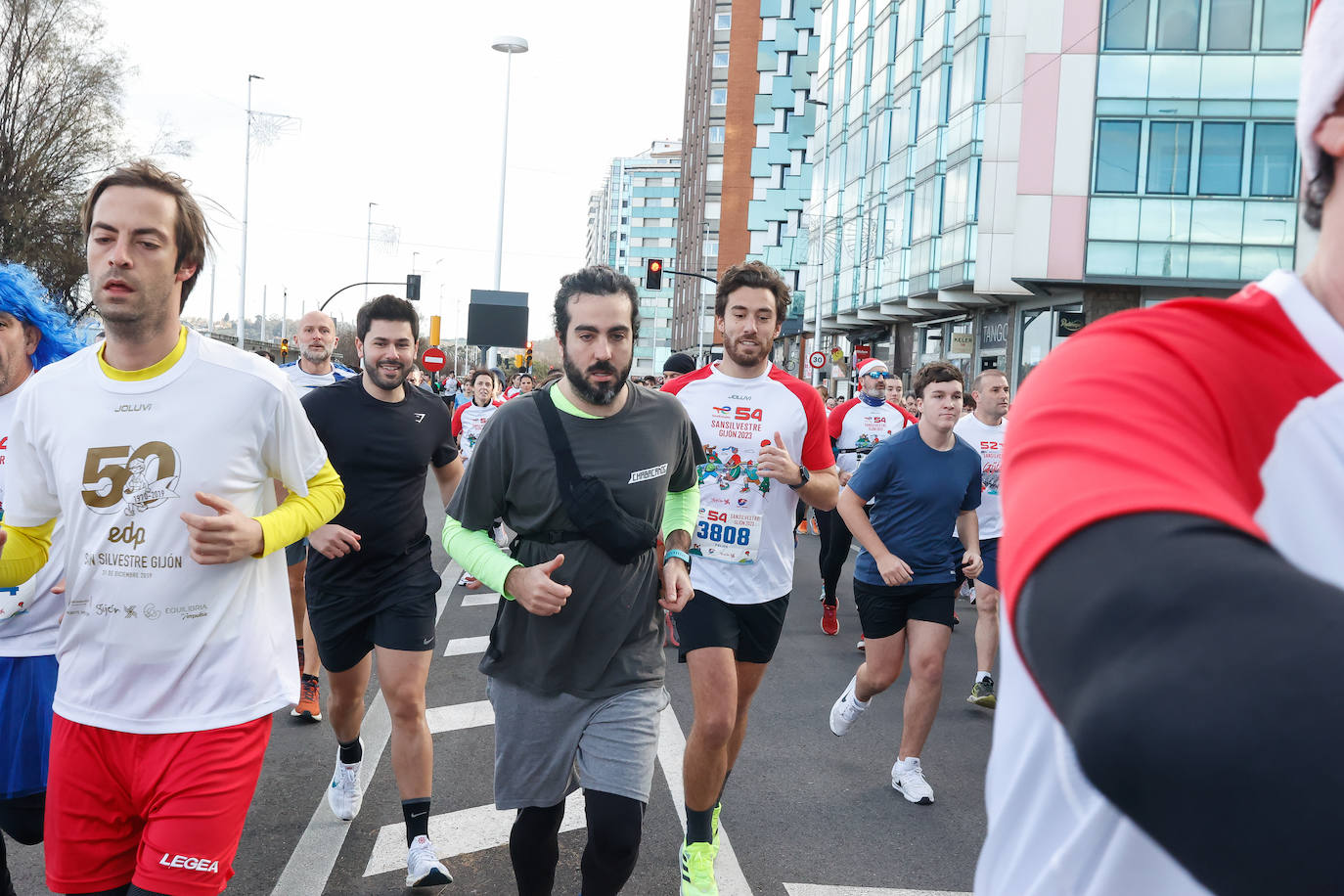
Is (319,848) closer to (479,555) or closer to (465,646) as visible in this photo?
(479,555)

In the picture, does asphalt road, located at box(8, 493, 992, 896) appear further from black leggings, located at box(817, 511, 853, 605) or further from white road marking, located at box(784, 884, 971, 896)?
black leggings, located at box(817, 511, 853, 605)

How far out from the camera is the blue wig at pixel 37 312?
3.56 m

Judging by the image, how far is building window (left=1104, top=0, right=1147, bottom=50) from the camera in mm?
26219

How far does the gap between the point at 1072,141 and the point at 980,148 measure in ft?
8.63

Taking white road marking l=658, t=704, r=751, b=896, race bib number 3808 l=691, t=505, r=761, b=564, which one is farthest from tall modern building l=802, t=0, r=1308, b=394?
race bib number 3808 l=691, t=505, r=761, b=564

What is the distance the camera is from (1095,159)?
89.0ft

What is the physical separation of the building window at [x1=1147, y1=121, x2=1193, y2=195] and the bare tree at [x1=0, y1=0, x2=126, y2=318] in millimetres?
28174

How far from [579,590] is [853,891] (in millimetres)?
1663

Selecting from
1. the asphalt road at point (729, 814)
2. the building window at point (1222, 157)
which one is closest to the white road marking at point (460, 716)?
the asphalt road at point (729, 814)

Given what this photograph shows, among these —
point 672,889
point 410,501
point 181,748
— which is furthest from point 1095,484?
point 410,501

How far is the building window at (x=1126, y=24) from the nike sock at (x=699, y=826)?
90.0 feet

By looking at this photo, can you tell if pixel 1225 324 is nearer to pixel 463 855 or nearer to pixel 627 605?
pixel 627 605

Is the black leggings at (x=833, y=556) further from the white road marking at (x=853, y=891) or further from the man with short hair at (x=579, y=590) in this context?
the man with short hair at (x=579, y=590)

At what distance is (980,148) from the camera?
29.1m
